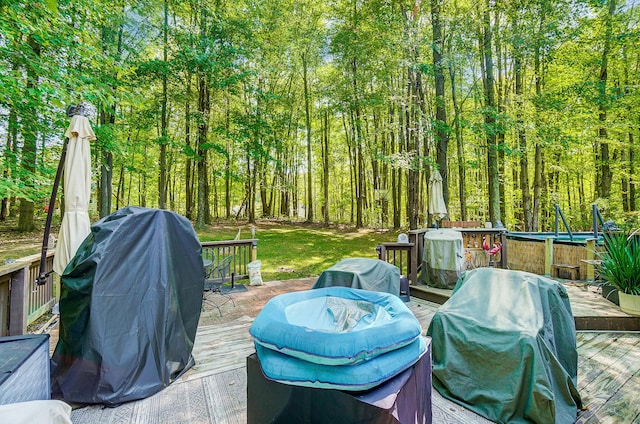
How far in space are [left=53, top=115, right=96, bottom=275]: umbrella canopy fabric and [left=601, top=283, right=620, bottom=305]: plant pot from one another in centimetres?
703

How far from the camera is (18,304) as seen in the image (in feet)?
10.2

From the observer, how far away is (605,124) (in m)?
9.00

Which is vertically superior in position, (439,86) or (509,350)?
(439,86)

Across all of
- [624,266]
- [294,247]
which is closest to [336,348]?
[624,266]

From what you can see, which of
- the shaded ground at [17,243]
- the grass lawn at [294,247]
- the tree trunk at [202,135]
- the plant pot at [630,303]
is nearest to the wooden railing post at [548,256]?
the plant pot at [630,303]

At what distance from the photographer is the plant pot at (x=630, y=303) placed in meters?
3.70

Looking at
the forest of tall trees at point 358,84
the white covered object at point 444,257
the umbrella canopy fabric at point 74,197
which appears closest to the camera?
the umbrella canopy fabric at point 74,197

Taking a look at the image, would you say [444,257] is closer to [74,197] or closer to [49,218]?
[74,197]

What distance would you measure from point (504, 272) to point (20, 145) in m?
11.2

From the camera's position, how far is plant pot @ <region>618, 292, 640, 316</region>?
3703mm

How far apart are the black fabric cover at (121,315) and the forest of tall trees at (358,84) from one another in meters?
3.08

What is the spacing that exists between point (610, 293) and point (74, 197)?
7.37 meters

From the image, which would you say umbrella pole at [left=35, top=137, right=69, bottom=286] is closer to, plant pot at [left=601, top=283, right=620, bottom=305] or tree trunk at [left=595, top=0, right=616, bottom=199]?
plant pot at [left=601, top=283, right=620, bottom=305]

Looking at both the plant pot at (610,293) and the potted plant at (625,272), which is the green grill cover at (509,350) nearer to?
the potted plant at (625,272)
